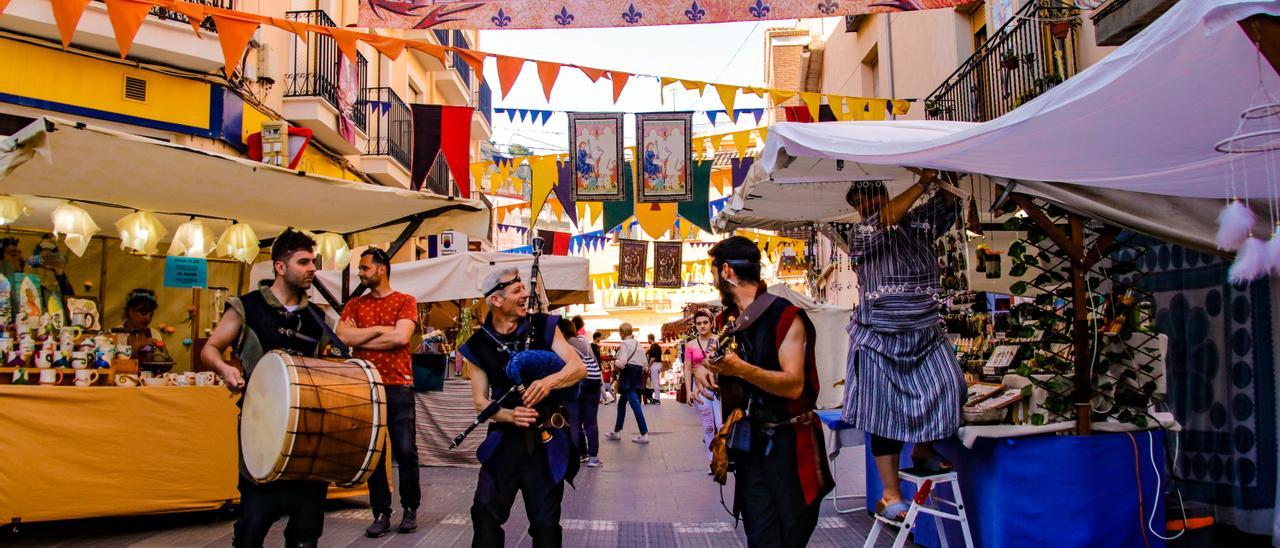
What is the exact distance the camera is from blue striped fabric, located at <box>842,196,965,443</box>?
4.27m

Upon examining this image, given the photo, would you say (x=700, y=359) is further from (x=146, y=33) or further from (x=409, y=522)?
(x=146, y=33)

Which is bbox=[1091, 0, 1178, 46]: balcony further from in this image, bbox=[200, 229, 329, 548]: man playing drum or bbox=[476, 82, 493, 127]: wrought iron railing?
bbox=[476, 82, 493, 127]: wrought iron railing

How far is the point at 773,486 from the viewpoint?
12.0ft

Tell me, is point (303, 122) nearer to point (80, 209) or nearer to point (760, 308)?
point (80, 209)

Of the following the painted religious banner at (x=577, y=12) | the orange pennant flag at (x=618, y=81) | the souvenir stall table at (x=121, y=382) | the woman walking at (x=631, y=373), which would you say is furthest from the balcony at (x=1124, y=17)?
the woman walking at (x=631, y=373)

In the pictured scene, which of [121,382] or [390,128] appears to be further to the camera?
[390,128]

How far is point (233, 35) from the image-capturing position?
7.50 meters

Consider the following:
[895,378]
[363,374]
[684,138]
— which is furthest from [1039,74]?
[363,374]

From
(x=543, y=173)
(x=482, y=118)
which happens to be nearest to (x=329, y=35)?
(x=543, y=173)

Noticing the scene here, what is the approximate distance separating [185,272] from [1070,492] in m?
6.95

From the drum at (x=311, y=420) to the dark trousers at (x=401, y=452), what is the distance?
5.79ft

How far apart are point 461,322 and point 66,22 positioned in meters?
7.03

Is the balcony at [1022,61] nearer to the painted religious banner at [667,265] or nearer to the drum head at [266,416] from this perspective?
the drum head at [266,416]

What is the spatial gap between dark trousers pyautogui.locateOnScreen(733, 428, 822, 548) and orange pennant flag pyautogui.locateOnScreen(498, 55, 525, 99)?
5.92 metres
